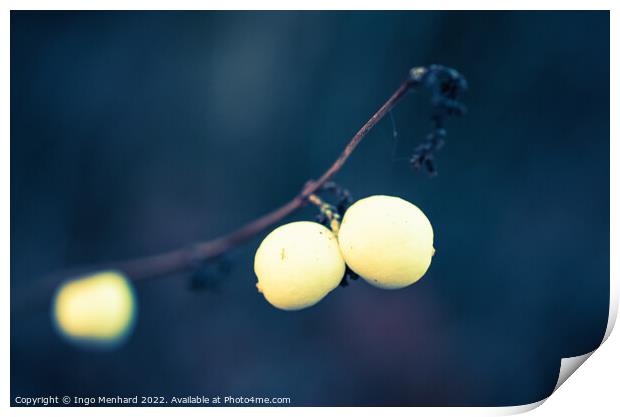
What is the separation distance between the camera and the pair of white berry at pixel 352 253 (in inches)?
38.6

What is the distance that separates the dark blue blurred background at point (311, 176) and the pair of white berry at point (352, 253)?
1096mm

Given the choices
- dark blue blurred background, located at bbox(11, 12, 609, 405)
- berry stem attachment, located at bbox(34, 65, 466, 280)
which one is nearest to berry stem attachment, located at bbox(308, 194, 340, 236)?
berry stem attachment, located at bbox(34, 65, 466, 280)

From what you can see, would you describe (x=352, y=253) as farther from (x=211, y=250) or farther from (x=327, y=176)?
→ (x=211, y=250)

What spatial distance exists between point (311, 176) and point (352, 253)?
58.4 inches

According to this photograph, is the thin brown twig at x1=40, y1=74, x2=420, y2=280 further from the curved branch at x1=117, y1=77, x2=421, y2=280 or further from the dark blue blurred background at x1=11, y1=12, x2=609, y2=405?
the dark blue blurred background at x1=11, y1=12, x2=609, y2=405

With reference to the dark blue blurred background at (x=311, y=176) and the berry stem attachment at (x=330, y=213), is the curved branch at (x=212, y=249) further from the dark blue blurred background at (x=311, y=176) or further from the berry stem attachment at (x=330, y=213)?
the dark blue blurred background at (x=311, y=176)

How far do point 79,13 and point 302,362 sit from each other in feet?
5.93

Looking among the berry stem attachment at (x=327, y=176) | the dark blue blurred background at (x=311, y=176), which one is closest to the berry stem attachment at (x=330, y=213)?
the berry stem attachment at (x=327, y=176)

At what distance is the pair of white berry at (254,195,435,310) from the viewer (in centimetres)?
98

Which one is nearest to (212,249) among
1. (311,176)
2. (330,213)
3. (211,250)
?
(211,250)

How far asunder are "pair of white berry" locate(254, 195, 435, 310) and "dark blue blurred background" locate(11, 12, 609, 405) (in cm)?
110

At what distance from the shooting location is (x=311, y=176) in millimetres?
2471

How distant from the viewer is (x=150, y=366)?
2240 millimetres
